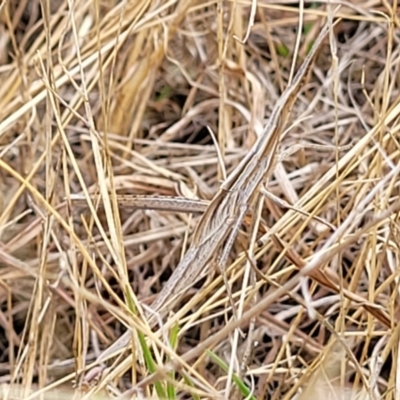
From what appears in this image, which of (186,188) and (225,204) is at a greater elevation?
(225,204)

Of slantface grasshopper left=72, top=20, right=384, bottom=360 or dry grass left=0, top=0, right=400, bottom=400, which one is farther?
dry grass left=0, top=0, right=400, bottom=400

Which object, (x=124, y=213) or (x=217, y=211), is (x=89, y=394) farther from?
(x=124, y=213)

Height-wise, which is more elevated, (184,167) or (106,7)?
(106,7)

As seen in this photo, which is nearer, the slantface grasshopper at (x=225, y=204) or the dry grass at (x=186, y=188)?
the slantface grasshopper at (x=225, y=204)

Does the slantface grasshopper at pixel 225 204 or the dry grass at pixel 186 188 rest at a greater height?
the slantface grasshopper at pixel 225 204

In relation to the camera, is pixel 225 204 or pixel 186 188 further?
pixel 186 188

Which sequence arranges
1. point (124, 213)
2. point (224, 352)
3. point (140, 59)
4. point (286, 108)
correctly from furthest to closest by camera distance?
1. point (140, 59)
2. point (124, 213)
3. point (224, 352)
4. point (286, 108)

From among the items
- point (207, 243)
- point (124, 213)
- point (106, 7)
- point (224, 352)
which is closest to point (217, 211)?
point (207, 243)

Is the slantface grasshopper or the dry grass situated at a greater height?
the slantface grasshopper
